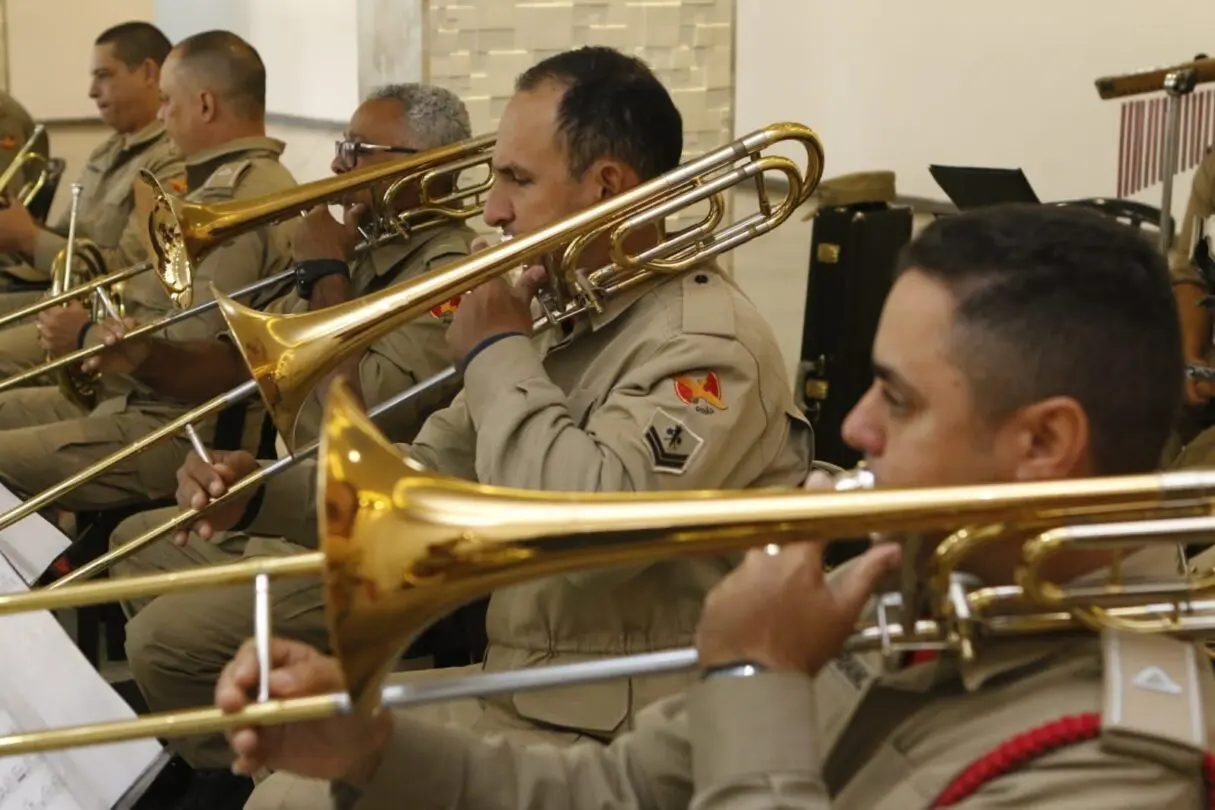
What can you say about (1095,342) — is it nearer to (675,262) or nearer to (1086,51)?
(675,262)

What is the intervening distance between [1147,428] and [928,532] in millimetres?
219

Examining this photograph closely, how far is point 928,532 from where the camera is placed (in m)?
1.01

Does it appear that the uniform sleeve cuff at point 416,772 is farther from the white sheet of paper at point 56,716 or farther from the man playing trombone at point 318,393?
the man playing trombone at point 318,393

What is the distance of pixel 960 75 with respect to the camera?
4949 millimetres

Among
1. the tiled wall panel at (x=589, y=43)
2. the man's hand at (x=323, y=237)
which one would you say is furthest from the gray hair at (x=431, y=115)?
the tiled wall panel at (x=589, y=43)

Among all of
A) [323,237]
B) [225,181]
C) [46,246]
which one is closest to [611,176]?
[323,237]

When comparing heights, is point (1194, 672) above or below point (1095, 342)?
below

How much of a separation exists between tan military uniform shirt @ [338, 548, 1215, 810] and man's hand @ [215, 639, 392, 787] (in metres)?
0.03

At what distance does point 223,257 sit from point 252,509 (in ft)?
3.01

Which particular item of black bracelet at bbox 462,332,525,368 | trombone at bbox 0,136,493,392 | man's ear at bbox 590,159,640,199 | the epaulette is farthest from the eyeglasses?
black bracelet at bbox 462,332,525,368

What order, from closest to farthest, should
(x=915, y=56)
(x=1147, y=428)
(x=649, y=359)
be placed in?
(x=1147, y=428) → (x=649, y=359) → (x=915, y=56)

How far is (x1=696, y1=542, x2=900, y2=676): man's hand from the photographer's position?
1087mm

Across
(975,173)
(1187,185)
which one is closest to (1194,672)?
(975,173)

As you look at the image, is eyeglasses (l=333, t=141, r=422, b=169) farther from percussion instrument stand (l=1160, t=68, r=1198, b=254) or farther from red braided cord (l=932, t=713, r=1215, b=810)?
red braided cord (l=932, t=713, r=1215, b=810)
